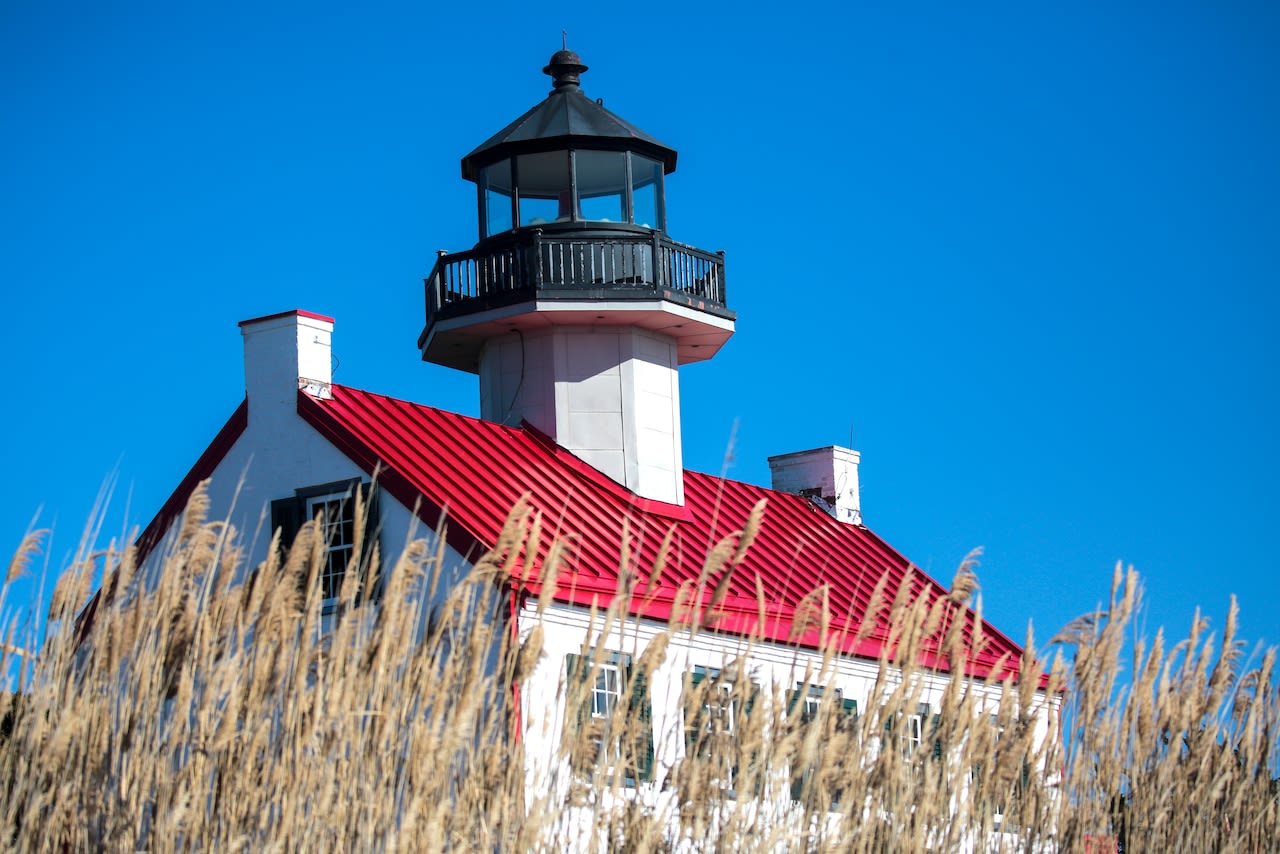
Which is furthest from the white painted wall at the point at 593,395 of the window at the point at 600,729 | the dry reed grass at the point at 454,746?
the window at the point at 600,729

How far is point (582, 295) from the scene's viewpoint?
751 inches

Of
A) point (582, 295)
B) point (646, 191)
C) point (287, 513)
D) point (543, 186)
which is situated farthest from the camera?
point (646, 191)

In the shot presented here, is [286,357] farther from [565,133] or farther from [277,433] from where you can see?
[565,133]

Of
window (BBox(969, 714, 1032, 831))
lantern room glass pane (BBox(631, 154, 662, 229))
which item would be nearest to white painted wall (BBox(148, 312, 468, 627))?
lantern room glass pane (BBox(631, 154, 662, 229))

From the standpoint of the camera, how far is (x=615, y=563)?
16031mm

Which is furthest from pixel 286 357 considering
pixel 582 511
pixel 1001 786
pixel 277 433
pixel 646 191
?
pixel 1001 786

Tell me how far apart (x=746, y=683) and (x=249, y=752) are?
4.56 feet

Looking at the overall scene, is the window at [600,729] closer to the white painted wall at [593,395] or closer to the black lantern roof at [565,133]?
the white painted wall at [593,395]

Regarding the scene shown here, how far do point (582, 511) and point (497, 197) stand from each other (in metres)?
4.55

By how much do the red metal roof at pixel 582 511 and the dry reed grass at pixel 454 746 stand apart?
775 centimetres

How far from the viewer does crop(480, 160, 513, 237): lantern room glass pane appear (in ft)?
65.3

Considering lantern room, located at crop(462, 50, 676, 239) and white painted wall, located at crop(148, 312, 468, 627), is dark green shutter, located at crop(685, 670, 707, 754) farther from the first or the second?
lantern room, located at crop(462, 50, 676, 239)

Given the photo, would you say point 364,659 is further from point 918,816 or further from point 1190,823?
point 1190,823

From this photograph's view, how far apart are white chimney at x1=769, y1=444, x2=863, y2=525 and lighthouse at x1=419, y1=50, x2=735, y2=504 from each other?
11.7 ft
